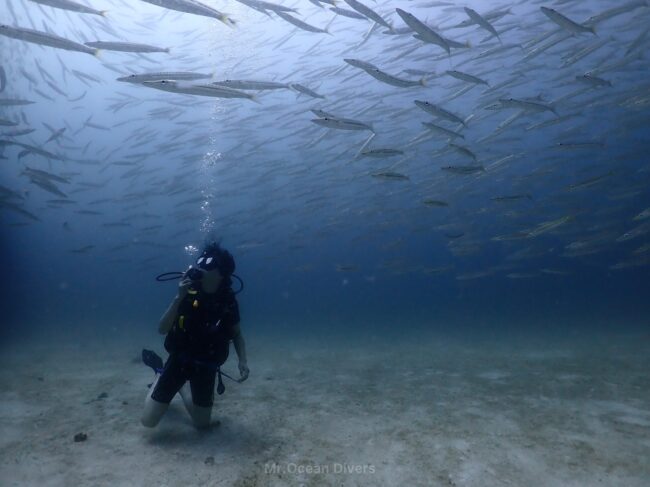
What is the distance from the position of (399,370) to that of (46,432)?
6.26 metres

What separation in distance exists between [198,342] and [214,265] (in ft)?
3.05

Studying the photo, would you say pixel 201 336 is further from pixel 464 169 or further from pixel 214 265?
pixel 464 169

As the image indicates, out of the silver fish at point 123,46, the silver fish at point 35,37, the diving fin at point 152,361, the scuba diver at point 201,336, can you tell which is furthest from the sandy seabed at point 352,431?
the silver fish at point 123,46

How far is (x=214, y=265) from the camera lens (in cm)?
397

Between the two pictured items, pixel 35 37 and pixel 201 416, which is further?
pixel 35 37

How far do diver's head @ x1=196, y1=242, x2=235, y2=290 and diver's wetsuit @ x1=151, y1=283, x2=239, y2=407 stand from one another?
0.40ft

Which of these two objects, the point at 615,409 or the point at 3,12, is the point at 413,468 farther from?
the point at 3,12

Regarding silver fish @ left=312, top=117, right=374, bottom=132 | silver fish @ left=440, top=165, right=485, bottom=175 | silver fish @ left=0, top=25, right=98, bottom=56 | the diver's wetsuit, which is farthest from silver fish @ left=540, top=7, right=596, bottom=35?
silver fish @ left=0, top=25, right=98, bottom=56

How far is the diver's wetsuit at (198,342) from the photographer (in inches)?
160

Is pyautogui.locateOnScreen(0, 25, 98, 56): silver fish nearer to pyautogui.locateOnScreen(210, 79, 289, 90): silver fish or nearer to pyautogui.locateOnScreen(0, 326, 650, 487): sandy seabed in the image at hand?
pyautogui.locateOnScreen(210, 79, 289, 90): silver fish

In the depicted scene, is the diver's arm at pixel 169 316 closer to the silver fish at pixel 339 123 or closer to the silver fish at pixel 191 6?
the silver fish at pixel 339 123

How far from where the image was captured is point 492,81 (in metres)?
17.7

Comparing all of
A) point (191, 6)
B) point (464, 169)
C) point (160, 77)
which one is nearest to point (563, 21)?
point (464, 169)

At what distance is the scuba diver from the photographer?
402cm
